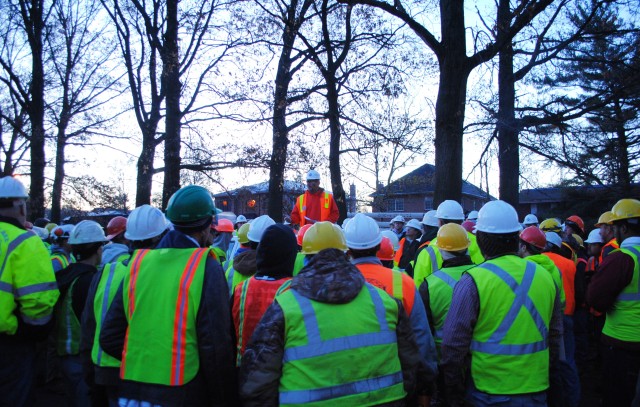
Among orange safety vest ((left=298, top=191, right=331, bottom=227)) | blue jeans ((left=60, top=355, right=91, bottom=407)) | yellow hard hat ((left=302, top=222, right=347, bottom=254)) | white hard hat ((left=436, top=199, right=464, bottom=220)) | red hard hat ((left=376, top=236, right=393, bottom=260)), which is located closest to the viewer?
yellow hard hat ((left=302, top=222, right=347, bottom=254))

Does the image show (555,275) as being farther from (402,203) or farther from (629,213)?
(402,203)

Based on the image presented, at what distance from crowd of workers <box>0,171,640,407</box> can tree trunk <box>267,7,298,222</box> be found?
8741mm

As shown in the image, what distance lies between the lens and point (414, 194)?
1772 inches

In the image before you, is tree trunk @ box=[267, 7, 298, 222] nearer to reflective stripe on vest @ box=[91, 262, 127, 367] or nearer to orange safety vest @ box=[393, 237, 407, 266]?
orange safety vest @ box=[393, 237, 407, 266]

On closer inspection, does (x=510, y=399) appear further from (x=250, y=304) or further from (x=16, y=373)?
(x=16, y=373)

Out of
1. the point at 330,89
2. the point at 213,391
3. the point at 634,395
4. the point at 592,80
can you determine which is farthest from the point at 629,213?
the point at 592,80

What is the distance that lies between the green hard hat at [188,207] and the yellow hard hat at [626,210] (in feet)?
12.4

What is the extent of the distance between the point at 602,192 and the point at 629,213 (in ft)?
52.6

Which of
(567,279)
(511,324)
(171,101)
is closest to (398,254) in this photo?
(567,279)

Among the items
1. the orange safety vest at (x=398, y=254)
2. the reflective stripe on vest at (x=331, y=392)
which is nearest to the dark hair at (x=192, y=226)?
the reflective stripe on vest at (x=331, y=392)

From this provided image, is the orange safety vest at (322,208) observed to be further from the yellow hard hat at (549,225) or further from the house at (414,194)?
the house at (414,194)

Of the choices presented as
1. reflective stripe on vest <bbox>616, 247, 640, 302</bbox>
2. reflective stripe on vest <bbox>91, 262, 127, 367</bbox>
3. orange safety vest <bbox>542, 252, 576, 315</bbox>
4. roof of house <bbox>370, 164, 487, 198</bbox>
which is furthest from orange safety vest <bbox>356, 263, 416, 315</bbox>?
roof of house <bbox>370, 164, 487, 198</bbox>

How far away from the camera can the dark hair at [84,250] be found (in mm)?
3902

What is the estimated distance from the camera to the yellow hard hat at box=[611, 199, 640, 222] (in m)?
4.20
